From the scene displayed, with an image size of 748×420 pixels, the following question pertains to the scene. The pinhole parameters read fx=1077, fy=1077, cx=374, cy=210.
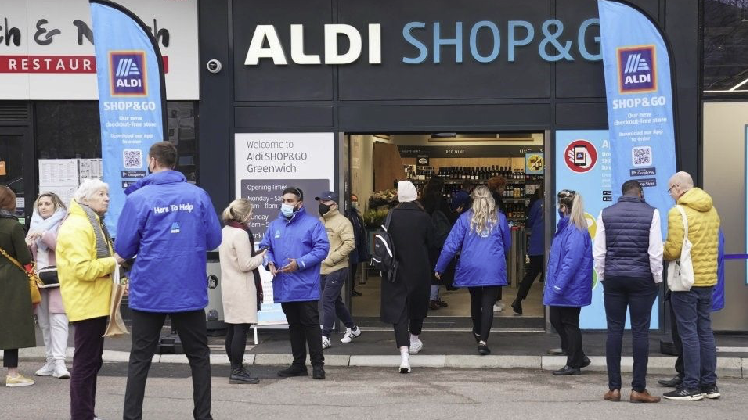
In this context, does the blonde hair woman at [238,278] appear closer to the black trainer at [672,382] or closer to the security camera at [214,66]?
the security camera at [214,66]

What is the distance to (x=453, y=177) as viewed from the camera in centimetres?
1959

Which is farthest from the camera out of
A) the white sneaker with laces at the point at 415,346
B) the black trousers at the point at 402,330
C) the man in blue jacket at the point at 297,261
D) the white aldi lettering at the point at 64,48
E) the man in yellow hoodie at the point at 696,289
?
the white aldi lettering at the point at 64,48

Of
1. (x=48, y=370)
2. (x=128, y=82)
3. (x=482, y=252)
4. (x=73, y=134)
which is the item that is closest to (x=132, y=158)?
(x=128, y=82)

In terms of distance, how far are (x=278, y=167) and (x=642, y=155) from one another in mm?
4416

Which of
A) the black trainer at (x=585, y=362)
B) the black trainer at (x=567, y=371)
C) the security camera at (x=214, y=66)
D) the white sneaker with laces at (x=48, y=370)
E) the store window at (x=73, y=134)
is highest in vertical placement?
the security camera at (x=214, y=66)

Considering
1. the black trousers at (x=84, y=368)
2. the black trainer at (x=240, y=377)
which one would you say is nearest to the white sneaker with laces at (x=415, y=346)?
the black trainer at (x=240, y=377)

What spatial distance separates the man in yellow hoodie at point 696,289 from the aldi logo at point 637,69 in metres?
2.79

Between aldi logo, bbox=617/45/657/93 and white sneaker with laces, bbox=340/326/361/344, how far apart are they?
4.09 meters

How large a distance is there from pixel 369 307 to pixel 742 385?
6428 millimetres

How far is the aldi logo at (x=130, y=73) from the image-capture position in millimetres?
12055

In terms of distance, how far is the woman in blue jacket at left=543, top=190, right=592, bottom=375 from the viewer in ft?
34.5

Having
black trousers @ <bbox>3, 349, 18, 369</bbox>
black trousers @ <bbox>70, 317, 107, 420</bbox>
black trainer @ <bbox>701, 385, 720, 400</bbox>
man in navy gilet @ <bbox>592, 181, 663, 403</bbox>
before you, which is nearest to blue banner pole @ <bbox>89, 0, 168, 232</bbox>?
black trousers @ <bbox>3, 349, 18, 369</bbox>

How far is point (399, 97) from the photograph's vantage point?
13.4 m

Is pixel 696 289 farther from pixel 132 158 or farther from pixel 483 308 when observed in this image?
pixel 132 158
